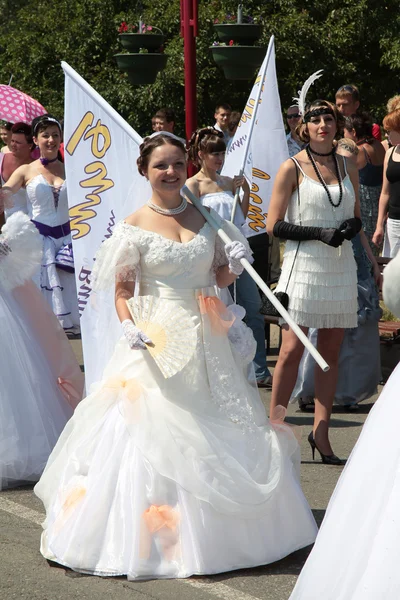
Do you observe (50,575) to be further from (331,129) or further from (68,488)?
(331,129)

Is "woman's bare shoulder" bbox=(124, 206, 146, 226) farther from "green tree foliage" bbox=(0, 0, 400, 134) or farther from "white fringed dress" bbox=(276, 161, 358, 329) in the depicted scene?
"green tree foliage" bbox=(0, 0, 400, 134)

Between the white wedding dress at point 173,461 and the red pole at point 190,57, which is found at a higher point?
the red pole at point 190,57

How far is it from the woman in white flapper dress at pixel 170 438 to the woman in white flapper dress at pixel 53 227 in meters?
3.91

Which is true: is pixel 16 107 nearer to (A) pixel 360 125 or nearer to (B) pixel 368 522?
(A) pixel 360 125

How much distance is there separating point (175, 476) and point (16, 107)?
22.2ft

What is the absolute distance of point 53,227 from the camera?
8984 mm

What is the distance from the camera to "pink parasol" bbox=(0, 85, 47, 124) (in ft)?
33.7

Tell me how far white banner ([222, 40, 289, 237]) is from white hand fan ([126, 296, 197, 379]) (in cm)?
339

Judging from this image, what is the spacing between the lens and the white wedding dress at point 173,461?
171 inches

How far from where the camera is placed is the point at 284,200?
602 centimetres

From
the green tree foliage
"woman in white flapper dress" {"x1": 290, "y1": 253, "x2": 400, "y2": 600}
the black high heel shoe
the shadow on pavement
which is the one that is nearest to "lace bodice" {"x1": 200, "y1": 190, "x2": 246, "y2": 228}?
the shadow on pavement

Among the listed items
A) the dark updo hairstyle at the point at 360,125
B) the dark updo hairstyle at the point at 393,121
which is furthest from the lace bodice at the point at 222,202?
the dark updo hairstyle at the point at 360,125

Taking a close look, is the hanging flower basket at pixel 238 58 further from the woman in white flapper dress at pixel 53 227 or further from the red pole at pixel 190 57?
the woman in white flapper dress at pixel 53 227

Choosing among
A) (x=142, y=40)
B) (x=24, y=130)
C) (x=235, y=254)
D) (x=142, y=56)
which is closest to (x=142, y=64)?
(x=142, y=56)
